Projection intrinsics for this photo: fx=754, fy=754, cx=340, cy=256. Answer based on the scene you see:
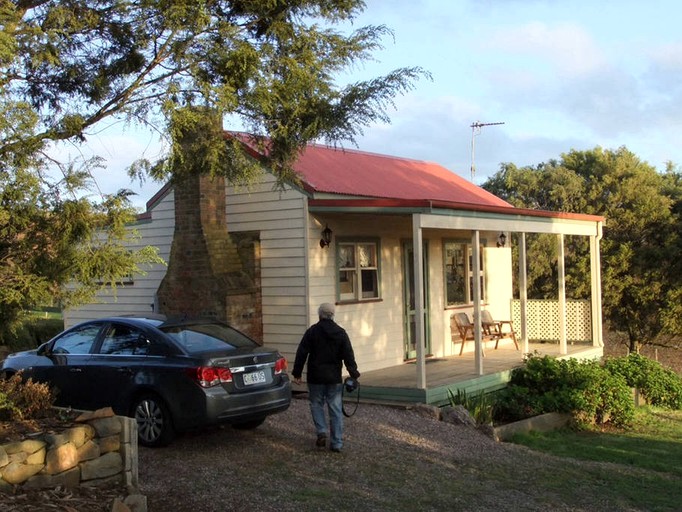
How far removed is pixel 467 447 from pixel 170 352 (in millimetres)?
3914

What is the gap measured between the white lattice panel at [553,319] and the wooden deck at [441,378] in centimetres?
140

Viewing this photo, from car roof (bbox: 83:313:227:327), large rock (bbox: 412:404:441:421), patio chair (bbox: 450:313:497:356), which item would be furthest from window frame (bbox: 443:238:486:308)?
car roof (bbox: 83:313:227:327)

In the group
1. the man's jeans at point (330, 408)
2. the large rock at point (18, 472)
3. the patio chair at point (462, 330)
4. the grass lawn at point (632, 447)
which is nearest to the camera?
the large rock at point (18, 472)

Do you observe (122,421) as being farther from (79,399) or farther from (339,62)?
(339,62)

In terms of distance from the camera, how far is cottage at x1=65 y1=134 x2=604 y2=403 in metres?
12.4

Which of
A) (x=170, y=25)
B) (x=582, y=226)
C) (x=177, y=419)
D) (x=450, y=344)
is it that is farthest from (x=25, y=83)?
(x=582, y=226)

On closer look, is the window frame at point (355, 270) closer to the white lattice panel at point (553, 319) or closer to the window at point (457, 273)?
the window at point (457, 273)

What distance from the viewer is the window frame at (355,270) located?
1331cm

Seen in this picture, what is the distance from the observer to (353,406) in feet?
38.2

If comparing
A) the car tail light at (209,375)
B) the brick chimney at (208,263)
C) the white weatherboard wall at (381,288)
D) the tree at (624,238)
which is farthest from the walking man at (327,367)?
the tree at (624,238)

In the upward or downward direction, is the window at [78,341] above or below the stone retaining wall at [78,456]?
above

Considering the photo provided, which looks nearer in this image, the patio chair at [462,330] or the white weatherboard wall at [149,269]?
the white weatherboard wall at [149,269]

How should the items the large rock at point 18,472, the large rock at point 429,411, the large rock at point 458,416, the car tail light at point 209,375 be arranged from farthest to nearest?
the large rock at point 429,411 < the large rock at point 458,416 < the car tail light at point 209,375 < the large rock at point 18,472

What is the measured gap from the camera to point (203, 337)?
886cm
